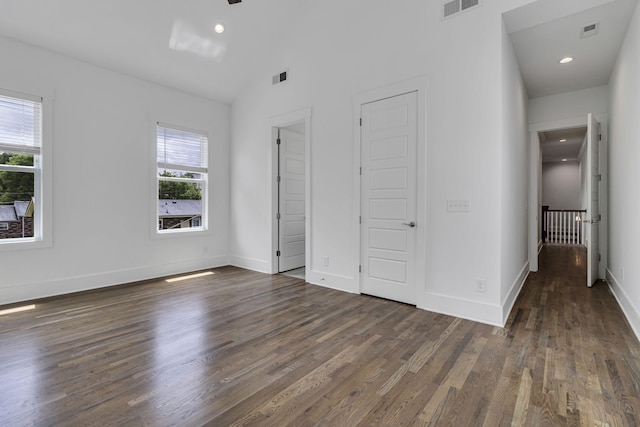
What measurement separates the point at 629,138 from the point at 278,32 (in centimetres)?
463

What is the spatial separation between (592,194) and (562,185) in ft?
30.8

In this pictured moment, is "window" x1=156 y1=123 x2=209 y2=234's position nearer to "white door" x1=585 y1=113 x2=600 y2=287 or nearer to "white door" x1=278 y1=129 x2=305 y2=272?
"white door" x1=278 y1=129 x2=305 y2=272

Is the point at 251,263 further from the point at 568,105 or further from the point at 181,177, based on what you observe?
the point at 568,105

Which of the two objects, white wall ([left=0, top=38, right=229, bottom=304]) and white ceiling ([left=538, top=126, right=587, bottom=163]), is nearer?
white wall ([left=0, top=38, right=229, bottom=304])

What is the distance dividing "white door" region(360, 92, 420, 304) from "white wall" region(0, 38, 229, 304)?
3181mm

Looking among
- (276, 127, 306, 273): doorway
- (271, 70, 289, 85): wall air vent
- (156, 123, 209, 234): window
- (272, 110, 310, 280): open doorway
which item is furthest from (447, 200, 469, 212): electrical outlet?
(156, 123, 209, 234): window

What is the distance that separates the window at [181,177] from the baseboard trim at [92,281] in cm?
61

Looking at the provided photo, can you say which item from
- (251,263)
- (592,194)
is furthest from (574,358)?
(251,263)

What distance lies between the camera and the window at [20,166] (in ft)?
12.4

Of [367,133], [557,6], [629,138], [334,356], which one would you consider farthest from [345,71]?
[334,356]

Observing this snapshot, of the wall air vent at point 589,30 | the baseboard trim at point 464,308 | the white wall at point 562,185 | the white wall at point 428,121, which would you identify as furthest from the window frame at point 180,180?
the white wall at point 562,185

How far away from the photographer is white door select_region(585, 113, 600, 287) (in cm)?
434

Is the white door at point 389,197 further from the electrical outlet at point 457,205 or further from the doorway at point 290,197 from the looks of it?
the doorway at point 290,197

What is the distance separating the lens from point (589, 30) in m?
3.48
